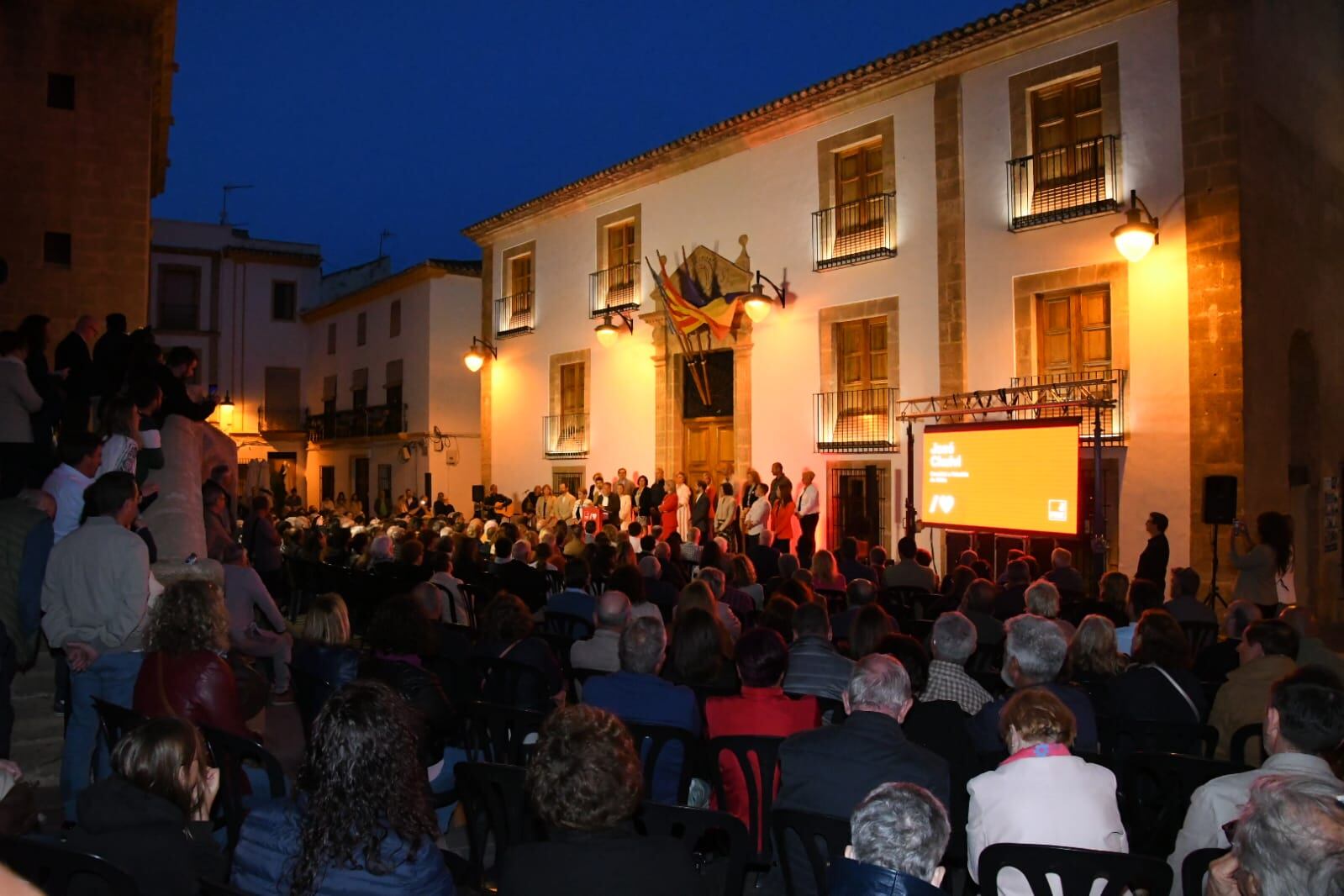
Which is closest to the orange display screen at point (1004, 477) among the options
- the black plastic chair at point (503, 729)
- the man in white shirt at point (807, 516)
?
the man in white shirt at point (807, 516)

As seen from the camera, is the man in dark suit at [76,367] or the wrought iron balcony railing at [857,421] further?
the wrought iron balcony railing at [857,421]

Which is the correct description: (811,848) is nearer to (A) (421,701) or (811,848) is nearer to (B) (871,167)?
(A) (421,701)

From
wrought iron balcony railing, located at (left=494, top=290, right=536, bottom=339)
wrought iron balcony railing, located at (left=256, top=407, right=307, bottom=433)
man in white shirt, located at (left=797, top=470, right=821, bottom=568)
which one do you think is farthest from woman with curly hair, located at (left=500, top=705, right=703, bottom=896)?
wrought iron balcony railing, located at (left=256, top=407, right=307, bottom=433)

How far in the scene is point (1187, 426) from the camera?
33.1ft

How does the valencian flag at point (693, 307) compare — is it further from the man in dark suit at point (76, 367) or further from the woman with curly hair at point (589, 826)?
the woman with curly hair at point (589, 826)

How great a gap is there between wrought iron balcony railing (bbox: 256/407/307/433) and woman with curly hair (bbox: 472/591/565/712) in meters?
26.8

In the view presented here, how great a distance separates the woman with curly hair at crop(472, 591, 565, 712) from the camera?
4.59 m

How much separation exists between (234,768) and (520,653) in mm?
1620

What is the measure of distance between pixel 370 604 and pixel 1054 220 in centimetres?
807

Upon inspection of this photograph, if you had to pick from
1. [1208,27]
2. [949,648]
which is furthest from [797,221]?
[949,648]

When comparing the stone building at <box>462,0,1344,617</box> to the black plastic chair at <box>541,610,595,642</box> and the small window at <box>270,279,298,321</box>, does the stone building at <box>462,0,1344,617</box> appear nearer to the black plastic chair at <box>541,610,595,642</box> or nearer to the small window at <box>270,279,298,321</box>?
the black plastic chair at <box>541,610,595,642</box>

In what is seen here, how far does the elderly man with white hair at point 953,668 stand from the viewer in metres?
4.22

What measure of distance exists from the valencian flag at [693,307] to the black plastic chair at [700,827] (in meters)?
12.4

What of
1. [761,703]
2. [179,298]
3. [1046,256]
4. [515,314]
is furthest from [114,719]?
[179,298]
